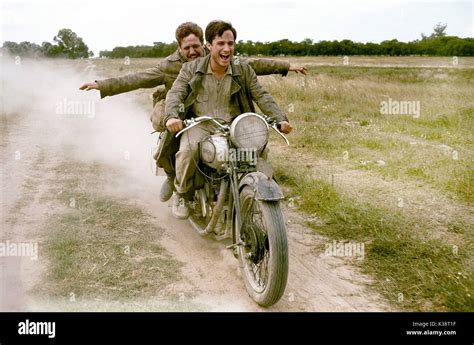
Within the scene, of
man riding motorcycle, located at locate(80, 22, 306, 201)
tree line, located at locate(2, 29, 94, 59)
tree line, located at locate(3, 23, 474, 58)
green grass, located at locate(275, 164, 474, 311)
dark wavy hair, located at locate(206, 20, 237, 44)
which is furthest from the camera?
tree line, located at locate(2, 29, 94, 59)

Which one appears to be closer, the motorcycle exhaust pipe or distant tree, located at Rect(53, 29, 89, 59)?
the motorcycle exhaust pipe

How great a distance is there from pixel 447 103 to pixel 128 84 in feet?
30.9

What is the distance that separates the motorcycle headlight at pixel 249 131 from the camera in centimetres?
385

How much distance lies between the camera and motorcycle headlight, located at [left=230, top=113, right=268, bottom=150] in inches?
152

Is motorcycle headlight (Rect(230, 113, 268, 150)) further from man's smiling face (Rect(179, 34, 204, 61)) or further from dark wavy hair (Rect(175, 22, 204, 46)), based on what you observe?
dark wavy hair (Rect(175, 22, 204, 46))

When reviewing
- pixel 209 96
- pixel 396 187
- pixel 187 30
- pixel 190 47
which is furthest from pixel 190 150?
pixel 396 187

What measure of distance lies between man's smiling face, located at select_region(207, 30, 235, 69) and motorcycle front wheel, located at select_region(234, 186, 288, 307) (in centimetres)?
121

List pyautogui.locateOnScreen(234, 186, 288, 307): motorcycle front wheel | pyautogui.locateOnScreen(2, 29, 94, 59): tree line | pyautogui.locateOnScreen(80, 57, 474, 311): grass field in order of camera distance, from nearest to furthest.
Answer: pyautogui.locateOnScreen(234, 186, 288, 307): motorcycle front wheel
pyautogui.locateOnScreen(80, 57, 474, 311): grass field
pyautogui.locateOnScreen(2, 29, 94, 59): tree line

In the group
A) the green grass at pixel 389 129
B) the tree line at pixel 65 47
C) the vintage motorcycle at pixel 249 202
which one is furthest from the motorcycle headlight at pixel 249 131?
the tree line at pixel 65 47

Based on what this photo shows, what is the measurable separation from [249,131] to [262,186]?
492mm

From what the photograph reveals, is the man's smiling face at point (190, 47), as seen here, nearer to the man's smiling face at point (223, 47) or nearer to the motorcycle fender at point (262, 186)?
the man's smiling face at point (223, 47)

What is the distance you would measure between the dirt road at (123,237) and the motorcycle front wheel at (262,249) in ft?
0.51

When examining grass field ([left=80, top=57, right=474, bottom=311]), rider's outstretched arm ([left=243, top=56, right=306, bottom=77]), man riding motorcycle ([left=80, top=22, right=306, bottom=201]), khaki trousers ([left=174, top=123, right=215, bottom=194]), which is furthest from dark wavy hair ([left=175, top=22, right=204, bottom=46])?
grass field ([left=80, top=57, right=474, bottom=311])

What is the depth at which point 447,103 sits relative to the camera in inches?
479
